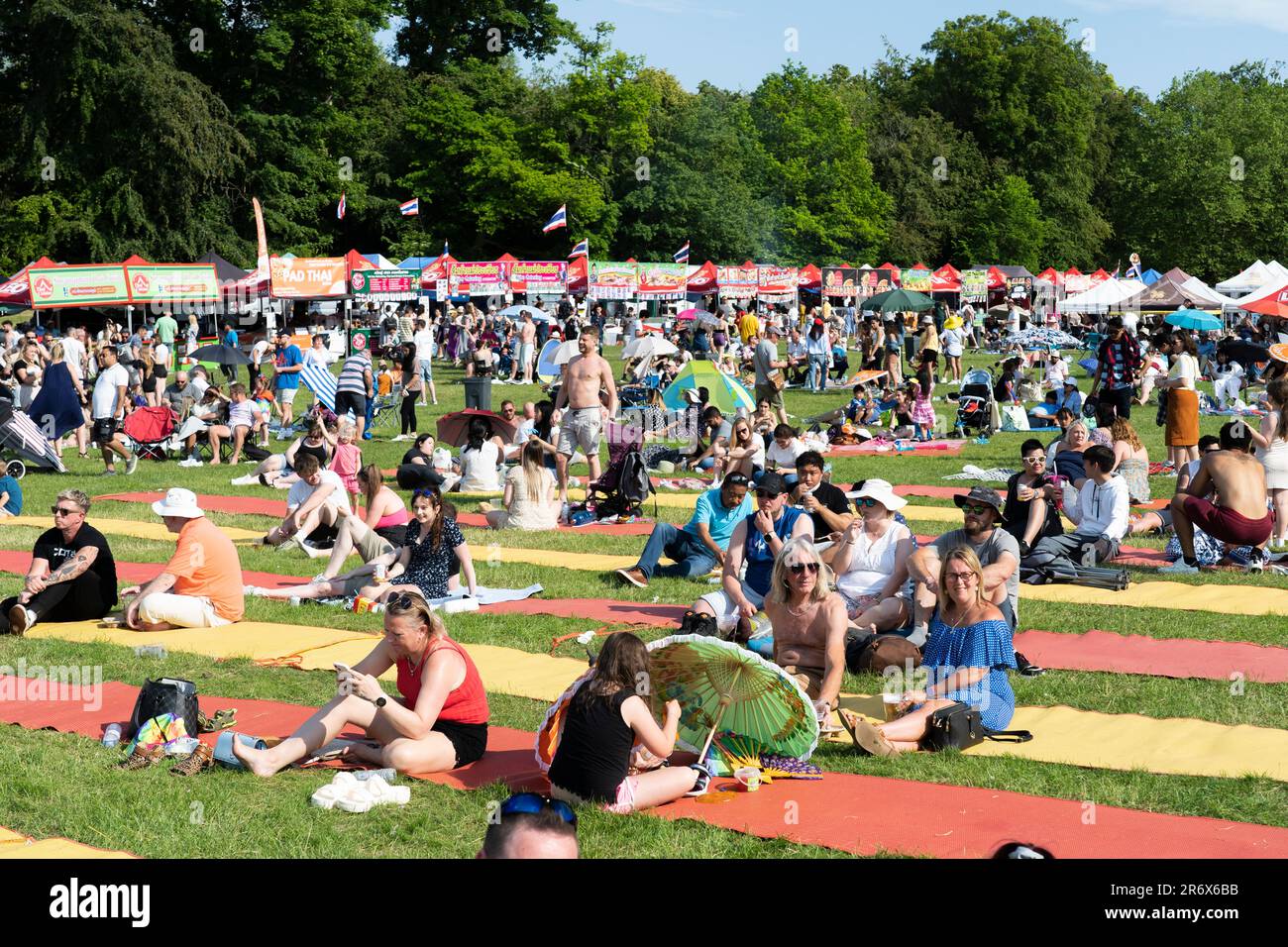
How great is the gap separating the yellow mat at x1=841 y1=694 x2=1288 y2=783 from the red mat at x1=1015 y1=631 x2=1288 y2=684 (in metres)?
0.93

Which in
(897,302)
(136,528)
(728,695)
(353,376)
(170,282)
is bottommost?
(136,528)

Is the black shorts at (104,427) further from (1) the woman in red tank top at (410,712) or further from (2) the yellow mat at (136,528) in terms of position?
(1) the woman in red tank top at (410,712)

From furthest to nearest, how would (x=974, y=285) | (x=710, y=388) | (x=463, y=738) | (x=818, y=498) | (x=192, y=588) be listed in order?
1. (x=974, y=285)
2. (x=710, y=388)
3. (x=818, y=498)
4. (x=192, y=588)
5. (x=463, y=738)

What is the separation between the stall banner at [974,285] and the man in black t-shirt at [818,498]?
4116cm

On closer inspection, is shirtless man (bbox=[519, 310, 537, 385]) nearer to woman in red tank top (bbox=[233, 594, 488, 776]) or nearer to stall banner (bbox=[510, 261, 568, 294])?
stall banner (bbox=[510, 261, 568, 294])

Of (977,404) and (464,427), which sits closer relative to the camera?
(464,427)

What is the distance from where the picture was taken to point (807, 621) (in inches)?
295

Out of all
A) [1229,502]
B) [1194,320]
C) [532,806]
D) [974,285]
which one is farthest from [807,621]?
[974,285]

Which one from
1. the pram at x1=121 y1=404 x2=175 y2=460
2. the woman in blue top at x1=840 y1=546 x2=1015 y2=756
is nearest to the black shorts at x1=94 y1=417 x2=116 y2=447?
the pram at x1=121 y1=404 x2=175 y2=460

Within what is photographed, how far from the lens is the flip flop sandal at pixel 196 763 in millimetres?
6547

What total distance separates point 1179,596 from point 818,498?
277 cm

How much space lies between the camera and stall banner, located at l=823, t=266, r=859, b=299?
158 ft

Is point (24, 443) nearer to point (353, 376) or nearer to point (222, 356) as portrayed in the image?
point (353, 376)
